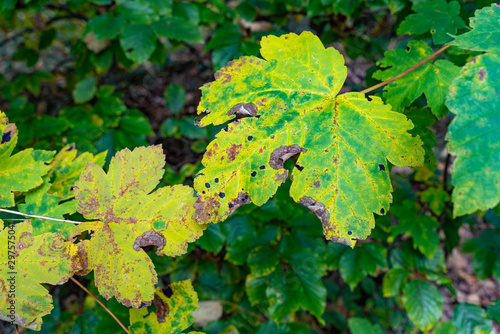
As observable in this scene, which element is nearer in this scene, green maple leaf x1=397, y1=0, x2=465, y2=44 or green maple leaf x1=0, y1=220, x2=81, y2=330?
green maple leaf x1=0, y1=220, x2=81, y2=330

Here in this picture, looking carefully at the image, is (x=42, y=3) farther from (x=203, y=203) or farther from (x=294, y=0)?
(x=203, y=203)

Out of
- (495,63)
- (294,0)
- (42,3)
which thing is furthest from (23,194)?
(294,0)

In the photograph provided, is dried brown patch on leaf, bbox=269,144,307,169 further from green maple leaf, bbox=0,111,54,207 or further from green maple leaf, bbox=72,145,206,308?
green maple leaf, bbox=0,111,54,207

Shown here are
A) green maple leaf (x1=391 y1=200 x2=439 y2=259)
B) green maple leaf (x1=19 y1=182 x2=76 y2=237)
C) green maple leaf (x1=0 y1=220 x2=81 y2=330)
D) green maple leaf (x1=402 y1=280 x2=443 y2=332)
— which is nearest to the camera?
green maple leaf (x1=0 y1=220 x2=81 y2=330)

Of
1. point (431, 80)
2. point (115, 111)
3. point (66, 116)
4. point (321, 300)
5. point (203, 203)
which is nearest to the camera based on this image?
point (203, 203)

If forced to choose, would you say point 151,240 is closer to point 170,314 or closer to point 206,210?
point 206,210

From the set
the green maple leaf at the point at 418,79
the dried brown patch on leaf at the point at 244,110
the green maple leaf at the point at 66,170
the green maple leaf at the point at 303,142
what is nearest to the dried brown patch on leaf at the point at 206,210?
the green maple leaf at the point at 303,142

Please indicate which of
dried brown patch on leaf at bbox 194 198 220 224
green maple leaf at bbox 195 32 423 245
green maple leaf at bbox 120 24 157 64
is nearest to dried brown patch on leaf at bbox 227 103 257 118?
green maple leaf at bbox 195 32 423 245
